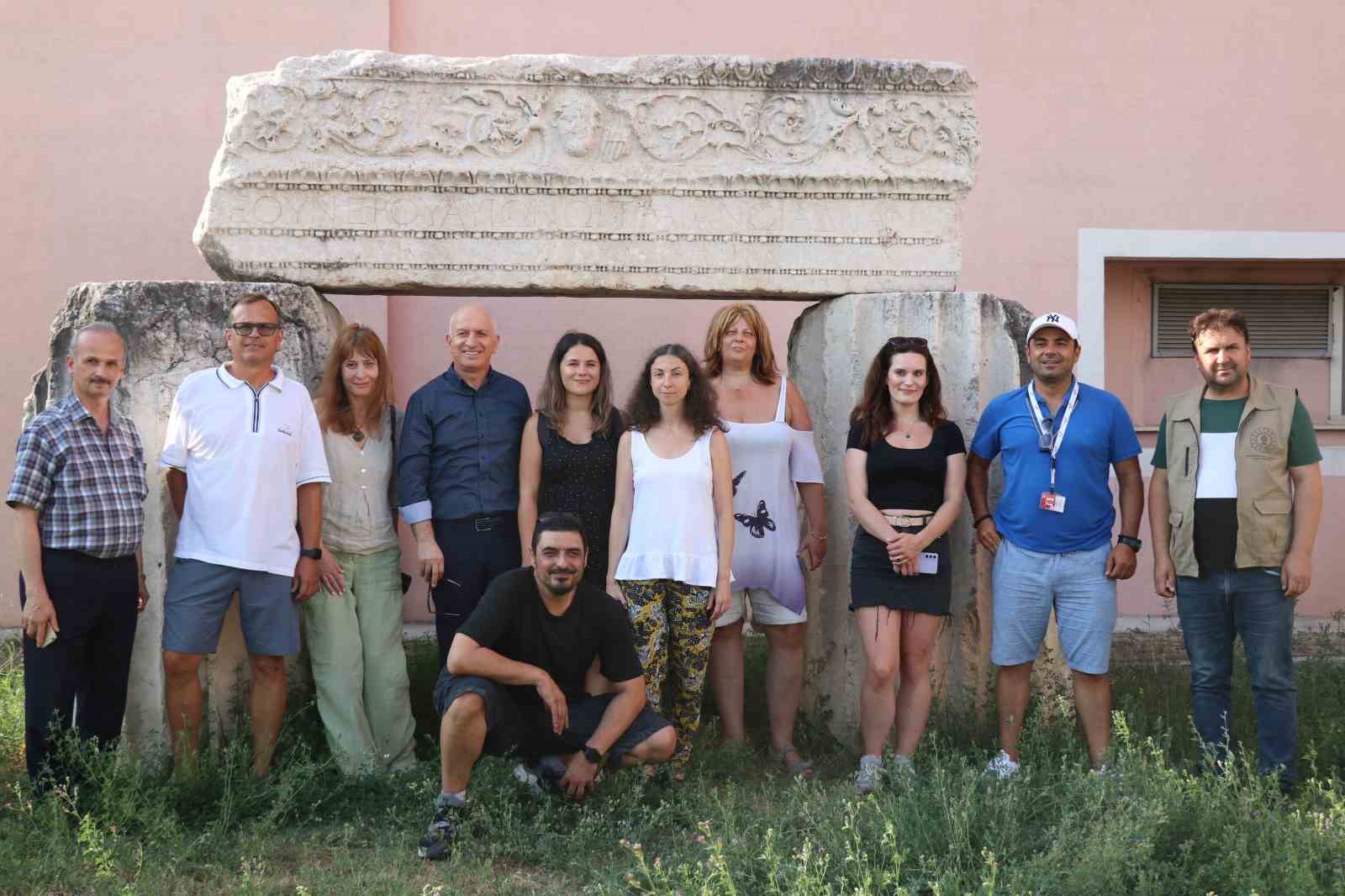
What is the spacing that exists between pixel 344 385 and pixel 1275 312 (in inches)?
227

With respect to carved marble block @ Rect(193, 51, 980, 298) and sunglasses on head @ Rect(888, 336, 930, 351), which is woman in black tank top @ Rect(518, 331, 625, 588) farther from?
sunglasses on head @ Rect(888, 336, 930, 351)

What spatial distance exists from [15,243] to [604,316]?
326 cm

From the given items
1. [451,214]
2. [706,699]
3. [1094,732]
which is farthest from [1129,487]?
[451,214]

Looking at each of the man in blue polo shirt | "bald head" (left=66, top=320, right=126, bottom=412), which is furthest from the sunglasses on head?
"bald head" (left=66, top=320, right=126, bottom=412)

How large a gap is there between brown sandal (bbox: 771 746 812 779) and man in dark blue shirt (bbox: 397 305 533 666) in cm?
126

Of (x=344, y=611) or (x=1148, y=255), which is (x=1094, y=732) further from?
(x=1148, y=255)

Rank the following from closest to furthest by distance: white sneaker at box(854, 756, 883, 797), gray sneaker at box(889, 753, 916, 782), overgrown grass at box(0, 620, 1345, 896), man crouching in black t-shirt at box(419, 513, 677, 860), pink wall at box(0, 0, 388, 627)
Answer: overgrown grass at box(0, 620, 1345, 896), man crouching in black t-shirt at box(419, 513, 677, 860), gray sneaker at box(889, 753, 916, 782), white sneaker at box(854, 756, 883, 797), pink wall at box(0, 0, 388, 627)

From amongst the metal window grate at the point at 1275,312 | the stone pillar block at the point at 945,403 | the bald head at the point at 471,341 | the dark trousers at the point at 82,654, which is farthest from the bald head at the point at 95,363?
the metal window grate at the point at 1275,312

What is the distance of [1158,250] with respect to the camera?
745cm

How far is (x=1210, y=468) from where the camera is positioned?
438cm

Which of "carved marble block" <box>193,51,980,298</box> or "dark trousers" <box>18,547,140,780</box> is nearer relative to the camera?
"dark trousers" <box>18,547,140,780</box>

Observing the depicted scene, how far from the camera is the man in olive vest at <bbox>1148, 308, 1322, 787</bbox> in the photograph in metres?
4.29

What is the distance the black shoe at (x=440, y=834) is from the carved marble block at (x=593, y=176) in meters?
2.05

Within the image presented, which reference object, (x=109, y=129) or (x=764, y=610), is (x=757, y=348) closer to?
(x=764, y=610)
